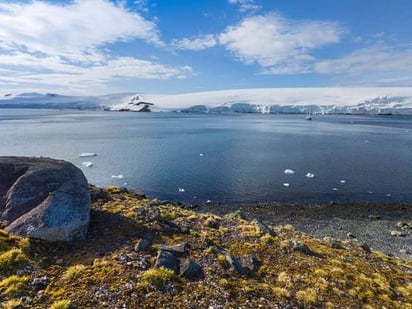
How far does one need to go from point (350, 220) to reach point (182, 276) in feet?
66.8

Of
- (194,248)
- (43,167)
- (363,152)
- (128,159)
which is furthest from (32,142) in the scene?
(363,152)

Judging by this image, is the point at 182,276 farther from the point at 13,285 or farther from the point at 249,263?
the point at 13,285

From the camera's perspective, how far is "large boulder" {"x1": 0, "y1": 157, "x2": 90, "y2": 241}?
934 centimetres

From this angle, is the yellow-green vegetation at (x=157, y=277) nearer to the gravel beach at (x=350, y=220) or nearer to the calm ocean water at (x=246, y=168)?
the gravel beach at (x=350, y=220)

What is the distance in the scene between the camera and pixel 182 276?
8.70 metres

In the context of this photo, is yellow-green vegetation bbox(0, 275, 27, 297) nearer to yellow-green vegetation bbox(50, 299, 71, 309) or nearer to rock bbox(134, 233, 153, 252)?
yellow-green vegetation bbox(50, 299, 71, 309)

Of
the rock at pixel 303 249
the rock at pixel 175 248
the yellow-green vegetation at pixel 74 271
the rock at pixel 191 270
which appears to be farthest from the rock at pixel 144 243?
the rock at pixel 303 249

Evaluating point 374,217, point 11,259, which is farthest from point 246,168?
point 11,259

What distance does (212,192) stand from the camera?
3038 cm

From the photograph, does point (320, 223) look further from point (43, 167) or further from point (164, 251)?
point (43, 167)

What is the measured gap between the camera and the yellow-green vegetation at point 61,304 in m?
6.93

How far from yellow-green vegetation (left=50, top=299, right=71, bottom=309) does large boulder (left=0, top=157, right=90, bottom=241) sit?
267 centimetres

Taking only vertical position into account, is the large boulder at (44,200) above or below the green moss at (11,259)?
above

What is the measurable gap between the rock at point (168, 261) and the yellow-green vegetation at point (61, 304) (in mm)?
2541
